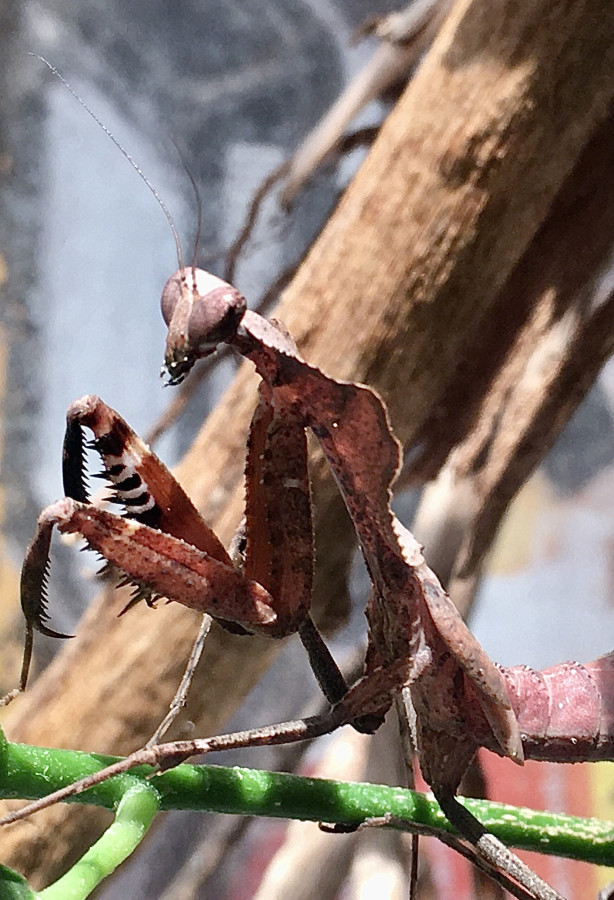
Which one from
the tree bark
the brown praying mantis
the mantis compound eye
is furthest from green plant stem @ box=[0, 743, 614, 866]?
the tree bark

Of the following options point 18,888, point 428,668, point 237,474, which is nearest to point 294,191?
point 237,474

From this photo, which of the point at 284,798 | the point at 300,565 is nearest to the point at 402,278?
the point at 300,565

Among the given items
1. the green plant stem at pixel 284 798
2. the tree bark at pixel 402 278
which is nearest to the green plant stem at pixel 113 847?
the green plant stem at pixel 284 798

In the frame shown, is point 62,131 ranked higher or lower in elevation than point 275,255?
lower

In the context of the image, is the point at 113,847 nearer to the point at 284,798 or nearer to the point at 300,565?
the point at 284,798

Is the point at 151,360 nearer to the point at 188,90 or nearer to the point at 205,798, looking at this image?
the point at 188,90

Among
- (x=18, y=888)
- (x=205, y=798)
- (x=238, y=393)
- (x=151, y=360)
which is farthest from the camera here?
(x=151, y=360)
